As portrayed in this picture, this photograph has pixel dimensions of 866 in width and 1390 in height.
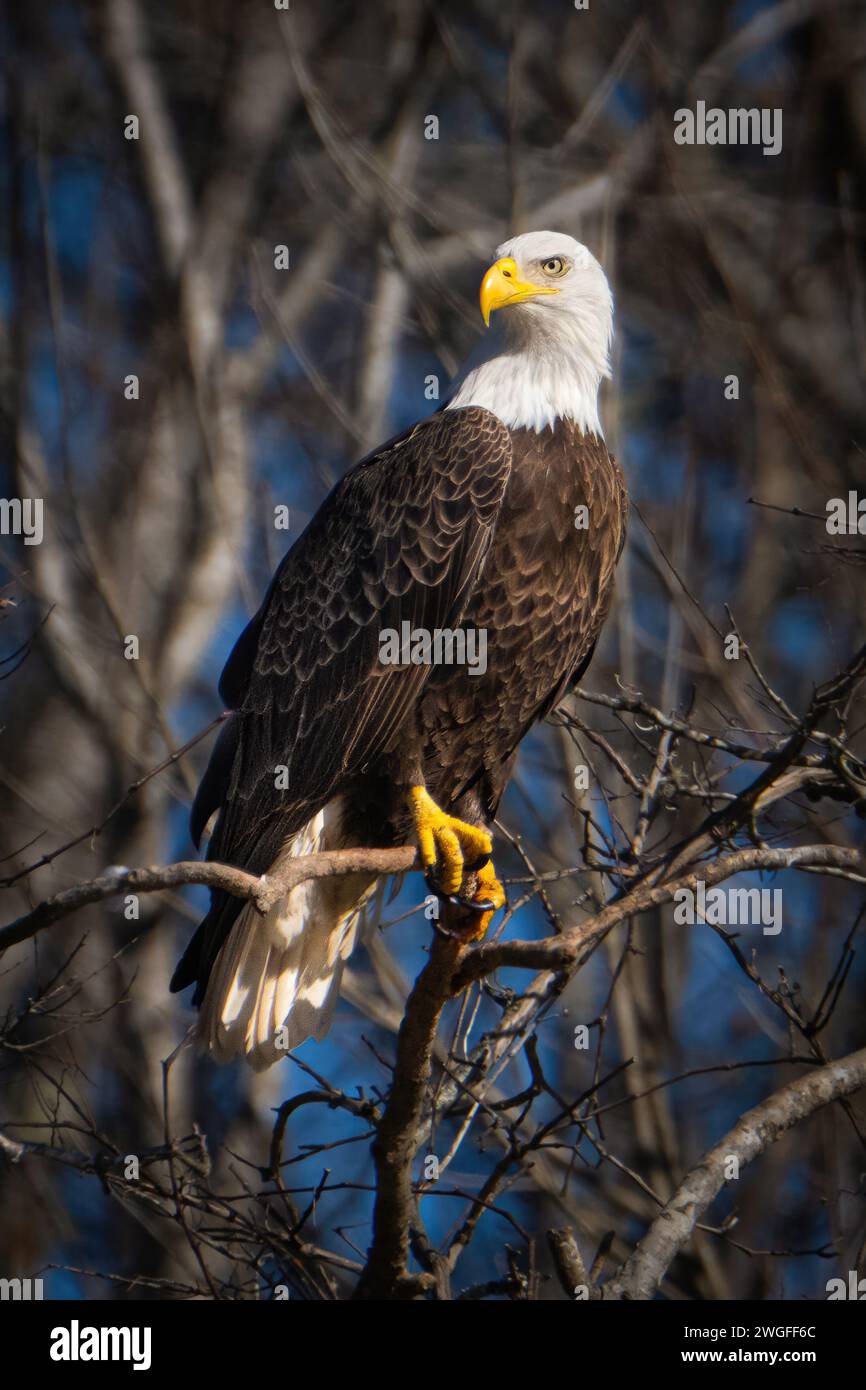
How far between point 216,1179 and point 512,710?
5319 mm

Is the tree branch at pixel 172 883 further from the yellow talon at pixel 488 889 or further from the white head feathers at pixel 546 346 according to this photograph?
the white head feathers at pixel 546 346

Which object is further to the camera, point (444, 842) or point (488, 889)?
point (488, 889)

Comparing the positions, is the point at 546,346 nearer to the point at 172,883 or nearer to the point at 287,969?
the point at 287,969

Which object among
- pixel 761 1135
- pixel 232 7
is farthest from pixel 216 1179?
pixel 232 7

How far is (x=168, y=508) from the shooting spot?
12.1 m

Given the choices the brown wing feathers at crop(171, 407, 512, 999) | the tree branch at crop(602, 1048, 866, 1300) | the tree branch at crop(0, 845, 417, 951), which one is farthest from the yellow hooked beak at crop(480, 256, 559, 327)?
the tree branch at crop(602, 1048, 866, 1300)

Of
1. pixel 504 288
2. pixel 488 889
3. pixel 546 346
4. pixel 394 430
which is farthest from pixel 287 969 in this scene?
pixel 394 430

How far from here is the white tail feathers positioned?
5098 millimetres

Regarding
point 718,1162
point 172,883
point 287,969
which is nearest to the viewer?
point 172,883

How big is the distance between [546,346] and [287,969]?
86.9 inches

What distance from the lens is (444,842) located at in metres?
4.66

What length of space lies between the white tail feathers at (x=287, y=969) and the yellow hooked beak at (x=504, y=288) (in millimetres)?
1708

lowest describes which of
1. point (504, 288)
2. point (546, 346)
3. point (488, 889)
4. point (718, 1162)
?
point (718, 1162)
